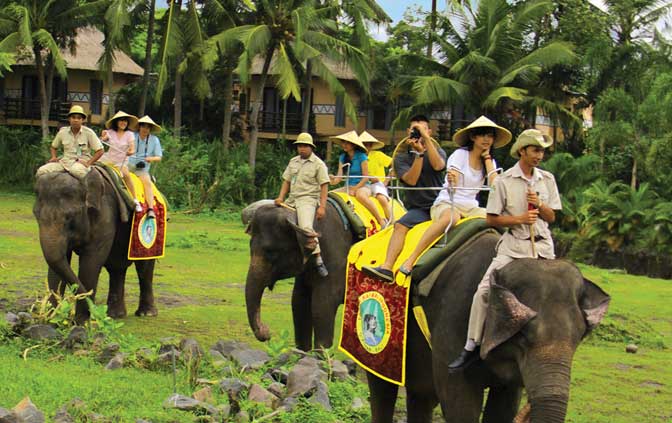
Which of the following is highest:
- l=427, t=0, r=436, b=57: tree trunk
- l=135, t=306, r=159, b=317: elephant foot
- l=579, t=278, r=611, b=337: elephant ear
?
l=427, t=0, r=436, b=57: tree trunk

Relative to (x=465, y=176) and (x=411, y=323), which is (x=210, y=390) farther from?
(x=465, y=176)

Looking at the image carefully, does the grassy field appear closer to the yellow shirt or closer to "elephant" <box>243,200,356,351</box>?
"elephant" <box>243,200,356,351</box>

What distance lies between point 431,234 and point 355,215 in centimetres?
397

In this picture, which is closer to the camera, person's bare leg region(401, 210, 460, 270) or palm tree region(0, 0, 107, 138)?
person's bare leg region(401, 210, 460, 270)

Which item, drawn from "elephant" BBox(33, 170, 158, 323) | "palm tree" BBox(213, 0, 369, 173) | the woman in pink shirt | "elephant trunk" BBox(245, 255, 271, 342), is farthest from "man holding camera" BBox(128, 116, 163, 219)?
"palm tree" BBox(213, 0, 369, 173)

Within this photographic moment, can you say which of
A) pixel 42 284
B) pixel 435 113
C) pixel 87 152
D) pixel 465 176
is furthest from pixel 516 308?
pixel 435 113

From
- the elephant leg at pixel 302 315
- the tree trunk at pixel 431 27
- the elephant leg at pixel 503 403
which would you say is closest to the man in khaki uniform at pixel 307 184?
the elephant leg at pixel 302 315

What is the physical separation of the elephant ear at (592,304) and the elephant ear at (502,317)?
333mm

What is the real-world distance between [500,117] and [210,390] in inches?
1098

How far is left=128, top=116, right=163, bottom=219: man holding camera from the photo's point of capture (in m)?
13.2

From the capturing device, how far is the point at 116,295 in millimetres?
13180

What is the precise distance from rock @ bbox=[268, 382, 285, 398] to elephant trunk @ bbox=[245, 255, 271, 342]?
1.83 metres

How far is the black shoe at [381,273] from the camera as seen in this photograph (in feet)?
23.9

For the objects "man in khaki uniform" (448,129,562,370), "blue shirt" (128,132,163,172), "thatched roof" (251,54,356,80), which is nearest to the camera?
"man in khaki uniform" (448,129,562,370)
